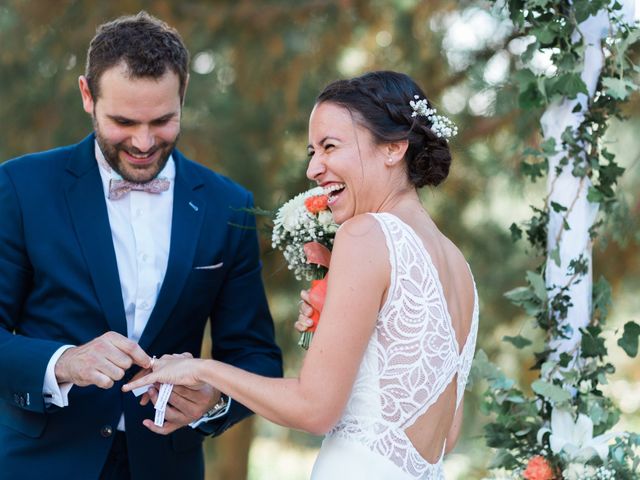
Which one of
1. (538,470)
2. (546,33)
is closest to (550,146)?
(546,33)

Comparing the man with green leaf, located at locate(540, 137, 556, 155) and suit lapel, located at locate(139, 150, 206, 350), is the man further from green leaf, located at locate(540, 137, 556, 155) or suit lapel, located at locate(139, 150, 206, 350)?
green leaf, located at locate(540, 137, 556, 155)

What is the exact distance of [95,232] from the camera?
10.7ft

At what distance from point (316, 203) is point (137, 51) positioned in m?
0.78

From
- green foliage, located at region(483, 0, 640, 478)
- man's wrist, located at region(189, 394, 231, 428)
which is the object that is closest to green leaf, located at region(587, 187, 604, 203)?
green foliage, located at region(483, 0, 640, 478)

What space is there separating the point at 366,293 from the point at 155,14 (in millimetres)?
4336

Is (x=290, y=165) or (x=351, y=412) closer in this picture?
(x=351, y=412)

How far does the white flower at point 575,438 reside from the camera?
3.27 m

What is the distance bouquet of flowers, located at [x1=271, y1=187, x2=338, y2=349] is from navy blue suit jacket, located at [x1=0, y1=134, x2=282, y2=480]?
0.98 feet

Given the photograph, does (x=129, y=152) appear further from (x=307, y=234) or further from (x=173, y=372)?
(x=173, y=372)

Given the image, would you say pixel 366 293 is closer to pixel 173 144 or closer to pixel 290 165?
pixel 173 144

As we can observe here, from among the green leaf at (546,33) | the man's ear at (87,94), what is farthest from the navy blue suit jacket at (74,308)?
the green leaf at (546,33)

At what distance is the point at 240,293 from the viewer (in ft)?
11.7

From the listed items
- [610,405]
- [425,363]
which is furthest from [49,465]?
[610,405]

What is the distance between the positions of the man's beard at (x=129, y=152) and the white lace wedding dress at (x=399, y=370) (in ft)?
3.29
